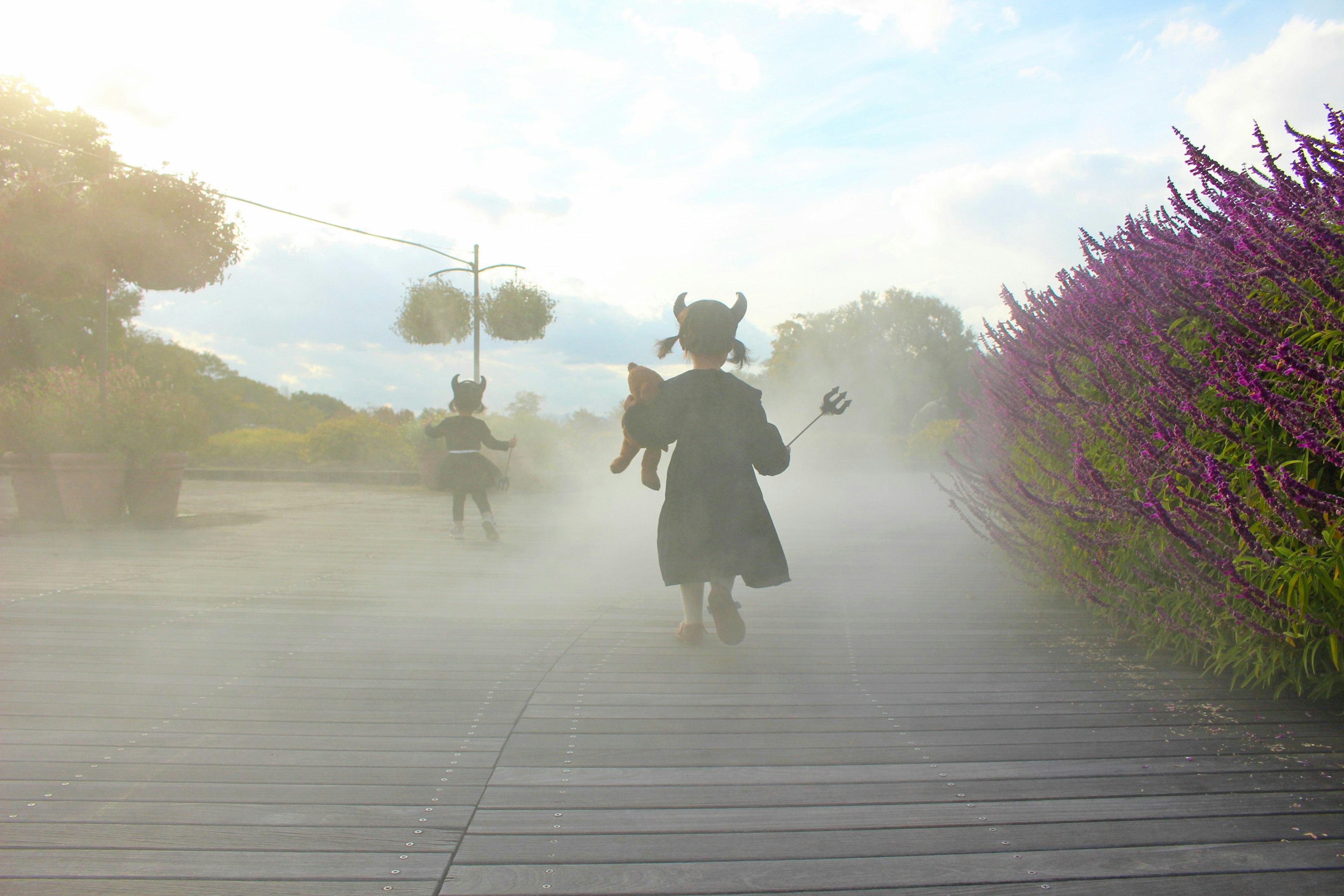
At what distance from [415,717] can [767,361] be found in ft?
99.2

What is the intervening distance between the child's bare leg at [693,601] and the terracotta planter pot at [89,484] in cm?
588

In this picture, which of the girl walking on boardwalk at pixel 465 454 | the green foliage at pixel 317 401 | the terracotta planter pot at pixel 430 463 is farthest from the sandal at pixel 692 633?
the green foliage at pixel 317 401

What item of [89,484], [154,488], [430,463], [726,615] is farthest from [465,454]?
[430,463]

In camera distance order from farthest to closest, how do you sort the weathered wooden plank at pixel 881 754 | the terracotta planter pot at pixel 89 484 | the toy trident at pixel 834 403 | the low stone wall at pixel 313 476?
the low stone wall at pixel 313 476 < the terracotta planter pot at pixel 89 484 < the toy trident at pixel 834 403 < the weathered wooden plank at pixel 881 754

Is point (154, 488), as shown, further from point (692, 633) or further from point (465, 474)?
point (692, 633)

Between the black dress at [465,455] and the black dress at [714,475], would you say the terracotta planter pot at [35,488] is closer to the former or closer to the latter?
the black dress at [465,455]

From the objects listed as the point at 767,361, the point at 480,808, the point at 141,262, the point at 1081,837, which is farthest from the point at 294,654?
the point at 767,361

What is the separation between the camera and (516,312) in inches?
610

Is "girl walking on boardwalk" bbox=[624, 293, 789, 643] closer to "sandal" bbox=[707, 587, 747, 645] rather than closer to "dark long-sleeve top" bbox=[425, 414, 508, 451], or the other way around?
"sandal" bbox=[707, 587, 747, 645]

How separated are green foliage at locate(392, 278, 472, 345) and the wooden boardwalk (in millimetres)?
12236

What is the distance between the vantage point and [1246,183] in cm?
188

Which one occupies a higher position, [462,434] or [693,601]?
[462,434]

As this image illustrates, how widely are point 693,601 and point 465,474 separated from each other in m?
3.97

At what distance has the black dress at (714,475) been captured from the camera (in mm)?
3191
